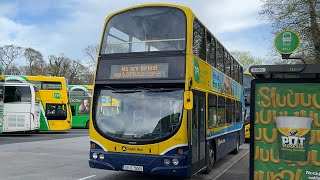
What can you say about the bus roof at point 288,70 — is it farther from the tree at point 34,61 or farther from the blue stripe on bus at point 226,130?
the tree at point 34,61

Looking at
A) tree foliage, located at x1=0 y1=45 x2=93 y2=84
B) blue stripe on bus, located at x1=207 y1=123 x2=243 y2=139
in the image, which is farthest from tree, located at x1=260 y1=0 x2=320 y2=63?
tree foliage, located at x1=0 y1=45 x2=93 y2=84

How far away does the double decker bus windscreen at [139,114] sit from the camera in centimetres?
857

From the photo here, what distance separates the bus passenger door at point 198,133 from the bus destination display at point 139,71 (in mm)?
945

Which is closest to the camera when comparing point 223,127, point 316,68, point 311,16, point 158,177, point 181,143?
point 316,68

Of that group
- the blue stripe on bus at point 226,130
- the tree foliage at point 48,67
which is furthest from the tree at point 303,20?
the tree foliage at point 48,67

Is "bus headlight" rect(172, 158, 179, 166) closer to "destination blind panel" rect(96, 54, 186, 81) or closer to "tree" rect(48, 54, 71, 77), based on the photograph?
"destination blind panel" rect(96, 54, 186, 81)

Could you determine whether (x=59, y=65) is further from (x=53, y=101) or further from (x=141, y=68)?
(x=141, y=68)

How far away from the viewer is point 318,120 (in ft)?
20.3

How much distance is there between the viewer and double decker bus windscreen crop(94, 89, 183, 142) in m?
8.57

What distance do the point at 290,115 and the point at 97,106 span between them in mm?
4498

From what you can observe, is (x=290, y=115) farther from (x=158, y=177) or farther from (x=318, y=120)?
(x=158, y=177)

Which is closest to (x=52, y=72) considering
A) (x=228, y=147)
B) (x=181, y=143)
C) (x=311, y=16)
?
(x=311, y=16)

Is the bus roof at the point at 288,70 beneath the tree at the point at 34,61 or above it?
beneath

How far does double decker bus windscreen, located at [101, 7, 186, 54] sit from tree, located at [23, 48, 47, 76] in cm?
5635
